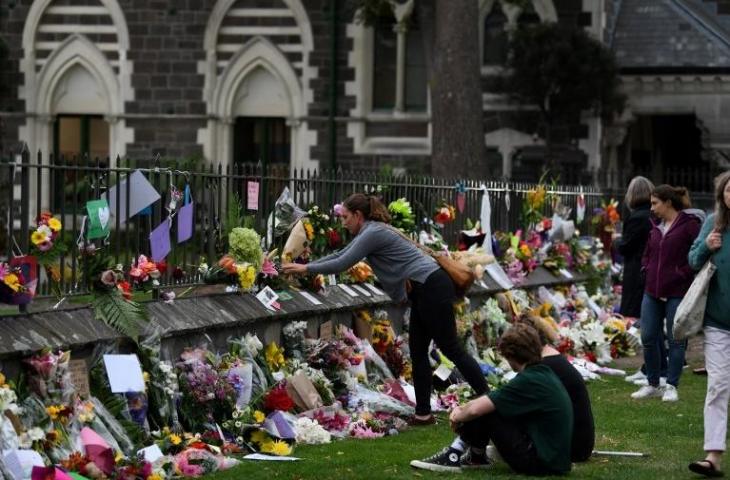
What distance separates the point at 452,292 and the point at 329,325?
141cm

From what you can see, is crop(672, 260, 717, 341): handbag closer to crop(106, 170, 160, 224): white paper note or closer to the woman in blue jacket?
the woman in blue jacket

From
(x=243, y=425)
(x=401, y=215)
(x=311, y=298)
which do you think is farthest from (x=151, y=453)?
(x=401, y=215)

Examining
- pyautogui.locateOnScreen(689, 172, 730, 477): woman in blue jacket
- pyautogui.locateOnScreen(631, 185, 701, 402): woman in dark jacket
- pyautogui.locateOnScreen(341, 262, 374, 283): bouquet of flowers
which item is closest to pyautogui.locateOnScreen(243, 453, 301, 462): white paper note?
pyautogui.locateOnScreen(689, 172, 730, 477): woman in blue jacket

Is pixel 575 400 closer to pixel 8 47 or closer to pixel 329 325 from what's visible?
pixel 329 325

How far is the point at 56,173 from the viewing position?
9.84m

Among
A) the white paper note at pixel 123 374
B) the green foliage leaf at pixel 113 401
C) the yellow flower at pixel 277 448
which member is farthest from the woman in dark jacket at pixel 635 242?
Result: the green foliage leaf at pixel 113 401

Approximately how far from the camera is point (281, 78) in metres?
31.5

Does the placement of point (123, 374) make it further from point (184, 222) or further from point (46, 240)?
point (184, 222)

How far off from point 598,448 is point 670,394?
2.74m

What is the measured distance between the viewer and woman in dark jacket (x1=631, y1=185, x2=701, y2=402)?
41.0ft

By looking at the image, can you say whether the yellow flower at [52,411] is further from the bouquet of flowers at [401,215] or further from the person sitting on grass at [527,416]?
the bouquet of flowers at [401,215]

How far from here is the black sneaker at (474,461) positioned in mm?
9391

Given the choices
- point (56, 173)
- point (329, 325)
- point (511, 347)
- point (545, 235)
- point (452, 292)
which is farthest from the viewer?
point (545, 235)

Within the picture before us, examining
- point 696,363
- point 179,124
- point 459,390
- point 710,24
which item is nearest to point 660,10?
point 710,24
